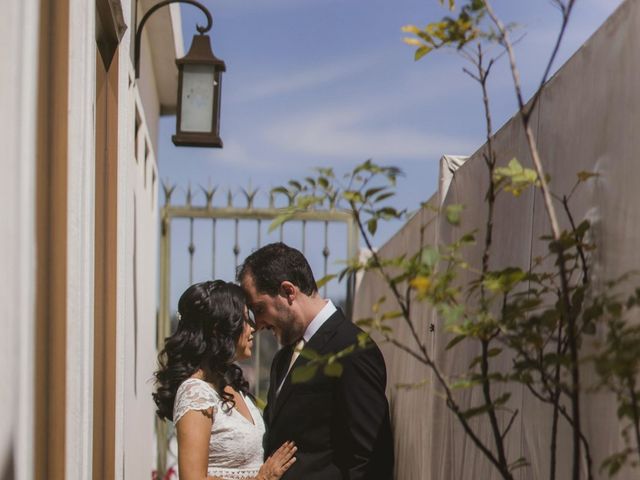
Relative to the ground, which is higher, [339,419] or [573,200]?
[573,200]

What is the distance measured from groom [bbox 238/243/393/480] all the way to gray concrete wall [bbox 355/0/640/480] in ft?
1.04

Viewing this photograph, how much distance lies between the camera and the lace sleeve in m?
4.07

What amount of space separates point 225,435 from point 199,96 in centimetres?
246

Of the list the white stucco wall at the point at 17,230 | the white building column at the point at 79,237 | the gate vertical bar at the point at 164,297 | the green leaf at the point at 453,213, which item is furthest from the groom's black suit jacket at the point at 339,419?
the gate vertical bar at the point at 164,297

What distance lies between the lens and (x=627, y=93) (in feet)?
7.85

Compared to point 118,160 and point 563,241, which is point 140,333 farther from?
point 563,241

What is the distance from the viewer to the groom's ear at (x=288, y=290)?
14.9ft

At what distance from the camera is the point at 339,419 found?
4.09m

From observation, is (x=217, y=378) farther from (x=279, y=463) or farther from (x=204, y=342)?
(x=279, y=463)

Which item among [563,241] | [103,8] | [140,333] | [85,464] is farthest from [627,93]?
[140,333]

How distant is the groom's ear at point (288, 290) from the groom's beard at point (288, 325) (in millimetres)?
42

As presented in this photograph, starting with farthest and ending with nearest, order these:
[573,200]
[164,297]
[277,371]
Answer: [164,297] < [277,371] < [573,200]

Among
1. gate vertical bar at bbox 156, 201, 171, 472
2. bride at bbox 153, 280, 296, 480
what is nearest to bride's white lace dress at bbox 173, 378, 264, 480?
bride at bbox 153, 280, 296, 480

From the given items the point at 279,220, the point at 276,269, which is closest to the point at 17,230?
the point at 279,220
